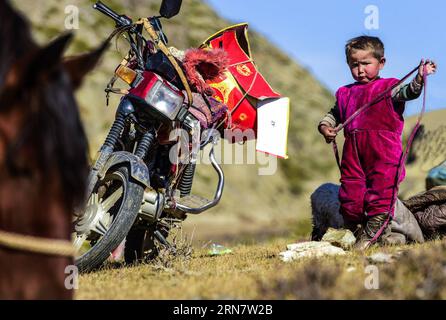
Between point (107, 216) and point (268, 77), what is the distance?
45.7m

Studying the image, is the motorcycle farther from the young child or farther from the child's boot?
the child's boot

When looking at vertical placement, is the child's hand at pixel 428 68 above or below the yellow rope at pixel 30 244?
above

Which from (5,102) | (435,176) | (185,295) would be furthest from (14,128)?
(435,176)

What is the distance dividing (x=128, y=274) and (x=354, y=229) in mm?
2452

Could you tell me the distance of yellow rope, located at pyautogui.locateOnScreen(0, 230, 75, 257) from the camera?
2.27 metres

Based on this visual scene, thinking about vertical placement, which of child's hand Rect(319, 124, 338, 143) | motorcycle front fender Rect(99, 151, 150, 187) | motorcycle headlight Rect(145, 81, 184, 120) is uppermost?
motorcycle headlight Rect(145, 81, 184, 120)

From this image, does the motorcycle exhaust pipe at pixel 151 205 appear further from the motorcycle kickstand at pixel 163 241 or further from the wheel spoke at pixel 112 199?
the motorcycle kickstand at pixel 163 241

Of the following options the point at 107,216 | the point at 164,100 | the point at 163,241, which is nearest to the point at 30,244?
the point at 107,216

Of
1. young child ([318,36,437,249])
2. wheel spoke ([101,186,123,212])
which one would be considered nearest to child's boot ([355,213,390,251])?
young child ([318,36,437,249])

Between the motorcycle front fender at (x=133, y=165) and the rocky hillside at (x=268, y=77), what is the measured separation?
1907 cm

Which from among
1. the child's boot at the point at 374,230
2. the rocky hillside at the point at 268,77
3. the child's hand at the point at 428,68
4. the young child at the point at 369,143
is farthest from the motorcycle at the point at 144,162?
the rocky hillside at the point at 268,77

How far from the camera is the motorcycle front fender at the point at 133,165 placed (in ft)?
17.6

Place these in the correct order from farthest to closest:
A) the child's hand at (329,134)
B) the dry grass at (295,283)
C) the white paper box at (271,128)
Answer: the white paper box at (271,128) → the child's hand at (329,134) → the dry grass at (295,283)

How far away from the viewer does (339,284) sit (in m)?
3.72
